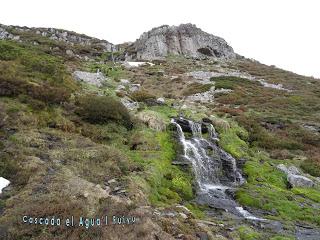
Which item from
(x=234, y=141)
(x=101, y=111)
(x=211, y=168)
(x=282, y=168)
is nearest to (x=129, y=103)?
(x=101, y=111)

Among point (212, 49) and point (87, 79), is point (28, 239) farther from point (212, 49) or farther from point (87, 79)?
point (212, 49)

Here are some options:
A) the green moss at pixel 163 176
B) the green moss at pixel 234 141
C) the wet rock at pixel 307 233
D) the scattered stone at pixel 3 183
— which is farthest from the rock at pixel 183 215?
the green moss at pixel 234 141

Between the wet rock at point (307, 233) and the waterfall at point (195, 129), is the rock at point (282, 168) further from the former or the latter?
the wet rock at point (307, 233)

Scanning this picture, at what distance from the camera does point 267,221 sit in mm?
18828

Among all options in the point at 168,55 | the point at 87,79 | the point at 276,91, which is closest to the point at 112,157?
the point at 87,79

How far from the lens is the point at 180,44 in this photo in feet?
289

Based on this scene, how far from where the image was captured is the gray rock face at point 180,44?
278 ft

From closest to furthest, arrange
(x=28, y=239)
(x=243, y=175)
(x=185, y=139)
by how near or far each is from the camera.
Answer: (x=28, y=239) → (x=243, y=175) → (x=185, y=139)

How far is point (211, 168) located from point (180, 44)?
66128 millimetres

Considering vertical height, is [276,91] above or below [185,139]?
above

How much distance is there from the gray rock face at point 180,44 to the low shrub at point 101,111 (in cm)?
5622

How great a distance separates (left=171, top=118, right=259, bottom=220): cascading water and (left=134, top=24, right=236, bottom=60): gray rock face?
2148 inches

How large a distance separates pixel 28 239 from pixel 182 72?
185ft

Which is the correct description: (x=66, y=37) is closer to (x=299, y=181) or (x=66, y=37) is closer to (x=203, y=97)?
(x=203, y=97)
